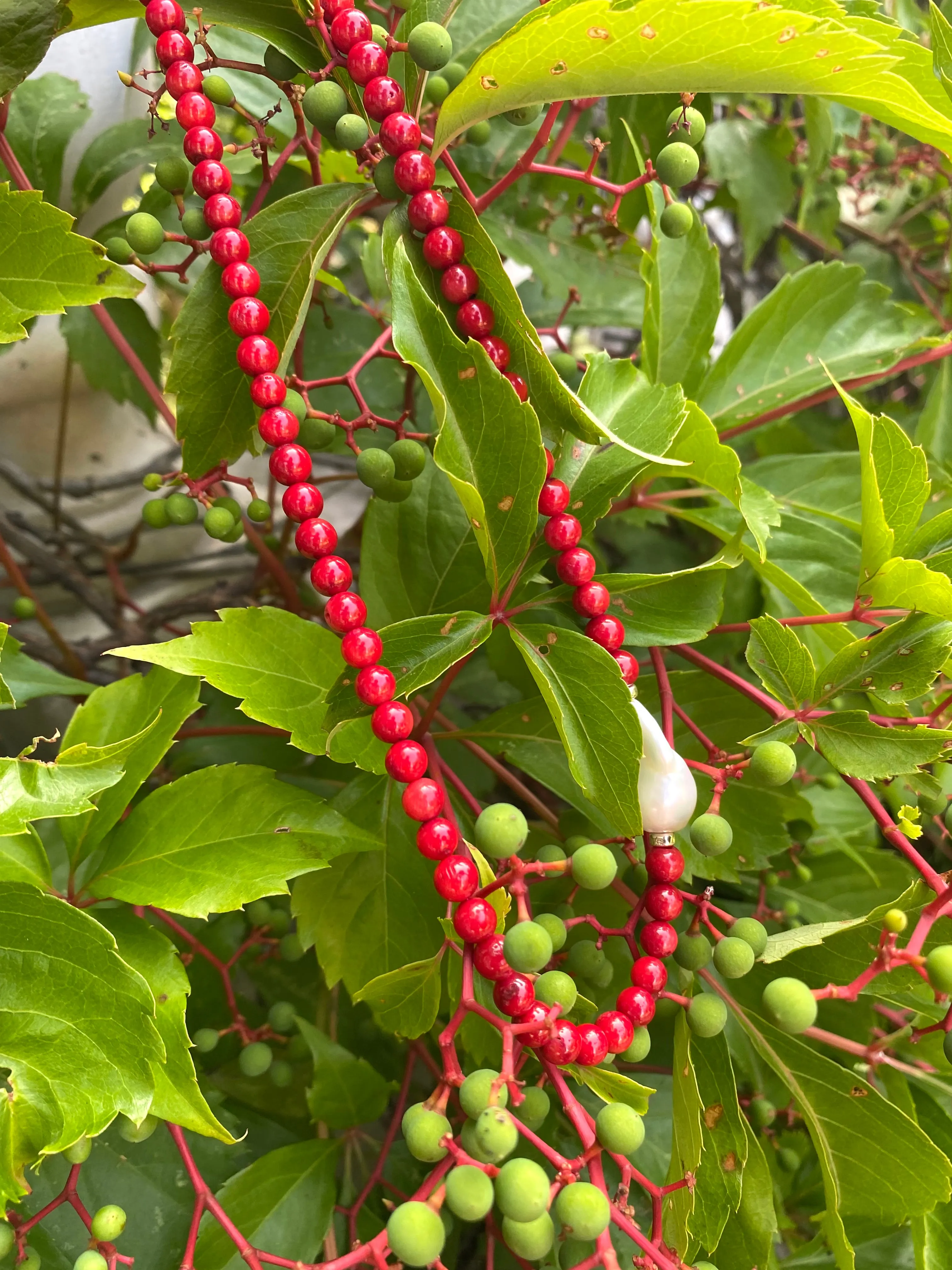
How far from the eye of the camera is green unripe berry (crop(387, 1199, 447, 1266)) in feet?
1.09

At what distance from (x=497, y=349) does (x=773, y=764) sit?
0.27m

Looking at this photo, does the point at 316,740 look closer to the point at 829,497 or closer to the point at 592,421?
the point at 592,421

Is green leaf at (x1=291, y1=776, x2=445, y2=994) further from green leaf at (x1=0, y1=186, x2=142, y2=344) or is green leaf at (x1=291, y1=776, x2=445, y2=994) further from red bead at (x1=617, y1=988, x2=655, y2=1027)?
green leaf at (x1=0, y1=186, x2=142, y2=344)

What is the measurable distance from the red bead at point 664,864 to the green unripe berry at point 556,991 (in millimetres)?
88

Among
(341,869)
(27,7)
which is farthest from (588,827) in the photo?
(27,7)

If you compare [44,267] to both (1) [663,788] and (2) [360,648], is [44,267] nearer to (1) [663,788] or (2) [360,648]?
(2) [360,648]

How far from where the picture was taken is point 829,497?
34.0 inches

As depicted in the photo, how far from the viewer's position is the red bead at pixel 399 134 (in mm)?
471

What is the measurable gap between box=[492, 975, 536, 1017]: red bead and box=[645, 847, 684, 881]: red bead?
0.34 ft

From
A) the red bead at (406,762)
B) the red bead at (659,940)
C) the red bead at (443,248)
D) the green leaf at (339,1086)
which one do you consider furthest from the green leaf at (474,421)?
the green leaf at (339,1086)

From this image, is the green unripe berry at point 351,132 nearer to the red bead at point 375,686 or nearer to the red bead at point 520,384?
the red bead at point 520,384

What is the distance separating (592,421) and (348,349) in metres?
0.63

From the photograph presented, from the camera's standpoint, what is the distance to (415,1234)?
333 millimetres

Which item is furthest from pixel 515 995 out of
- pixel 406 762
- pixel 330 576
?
pixel 330 576
